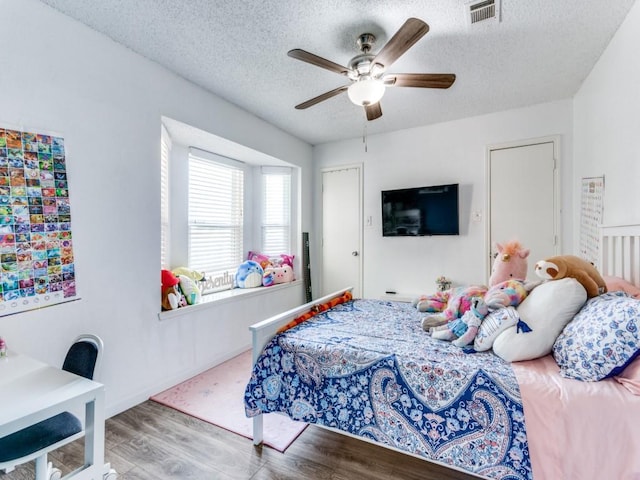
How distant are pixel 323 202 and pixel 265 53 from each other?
2386 millimetres

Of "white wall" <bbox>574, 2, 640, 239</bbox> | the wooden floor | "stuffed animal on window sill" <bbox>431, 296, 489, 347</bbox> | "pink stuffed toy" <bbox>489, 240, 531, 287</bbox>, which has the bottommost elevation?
the wooden floor

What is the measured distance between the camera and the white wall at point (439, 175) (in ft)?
10.3

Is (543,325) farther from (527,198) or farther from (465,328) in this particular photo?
(527,198)

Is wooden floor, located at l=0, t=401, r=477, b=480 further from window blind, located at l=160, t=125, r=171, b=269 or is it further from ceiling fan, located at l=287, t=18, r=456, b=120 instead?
ceiling fan, located at l=287, t=18, r=456, b=120

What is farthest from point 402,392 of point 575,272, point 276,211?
A: point 276,211

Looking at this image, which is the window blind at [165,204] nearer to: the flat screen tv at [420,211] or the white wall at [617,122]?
the flat screen tv at [420,211]

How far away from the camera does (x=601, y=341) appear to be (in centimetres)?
121

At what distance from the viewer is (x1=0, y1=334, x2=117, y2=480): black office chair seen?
1.07 metres

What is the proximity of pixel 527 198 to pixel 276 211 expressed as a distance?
300 centimetres

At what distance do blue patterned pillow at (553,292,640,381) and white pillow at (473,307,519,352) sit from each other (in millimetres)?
212

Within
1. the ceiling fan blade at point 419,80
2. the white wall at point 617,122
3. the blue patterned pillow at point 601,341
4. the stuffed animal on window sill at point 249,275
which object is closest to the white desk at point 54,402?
the blue patterned pillow at point 601,341

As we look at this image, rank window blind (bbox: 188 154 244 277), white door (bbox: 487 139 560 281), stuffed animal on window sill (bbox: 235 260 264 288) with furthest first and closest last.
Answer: stuffed animal on window sill (bbox: 235 260 264 288) < window blind (bbox: 188 154 244 277) < white door (bbox: 487 139 560 281)

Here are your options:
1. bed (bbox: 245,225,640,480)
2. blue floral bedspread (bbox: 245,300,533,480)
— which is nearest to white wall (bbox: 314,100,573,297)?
bed (bbox: 245,225,640,480)

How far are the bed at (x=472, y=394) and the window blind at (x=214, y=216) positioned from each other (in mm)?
1951
